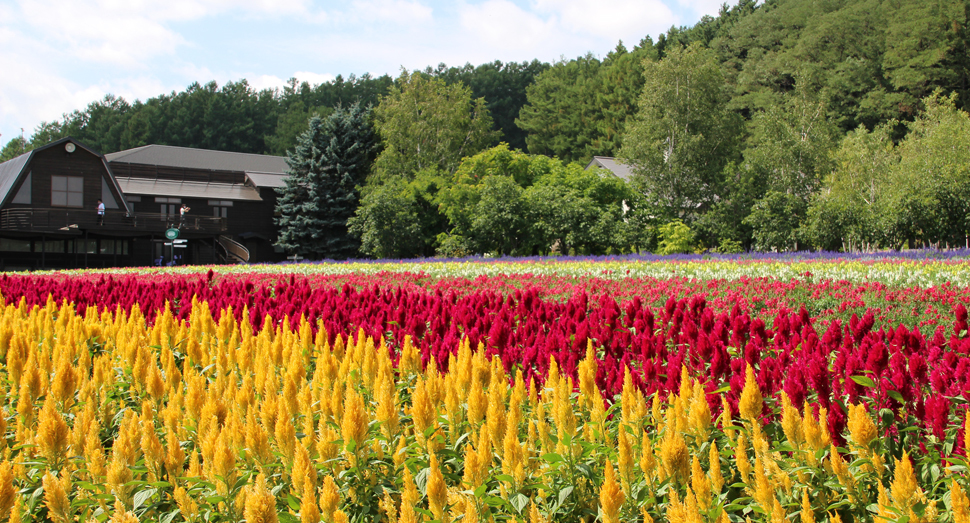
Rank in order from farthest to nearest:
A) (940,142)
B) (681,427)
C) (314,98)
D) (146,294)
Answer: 1. (314,98)
2. (940,142)
3. (146,294)
4. (681,427)

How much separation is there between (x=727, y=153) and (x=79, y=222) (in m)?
36.5

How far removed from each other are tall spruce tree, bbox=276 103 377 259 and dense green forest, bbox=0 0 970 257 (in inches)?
44.5

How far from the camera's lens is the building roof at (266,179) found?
47.0 m

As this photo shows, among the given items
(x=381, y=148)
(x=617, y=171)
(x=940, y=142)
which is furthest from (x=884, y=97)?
(x=381, y=148)

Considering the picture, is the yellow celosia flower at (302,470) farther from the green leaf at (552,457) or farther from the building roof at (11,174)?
the building roof at (11,174)

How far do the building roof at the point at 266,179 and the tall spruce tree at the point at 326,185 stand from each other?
10.1 ft

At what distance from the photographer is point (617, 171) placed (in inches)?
2071

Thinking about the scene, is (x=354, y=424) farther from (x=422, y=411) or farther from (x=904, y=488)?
(x=904, y=488)

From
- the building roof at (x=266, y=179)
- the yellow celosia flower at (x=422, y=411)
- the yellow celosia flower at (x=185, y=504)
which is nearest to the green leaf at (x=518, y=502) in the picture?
the yellow celosia flower at (x=422, y=411)

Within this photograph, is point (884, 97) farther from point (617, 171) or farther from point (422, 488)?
point (422, 488)

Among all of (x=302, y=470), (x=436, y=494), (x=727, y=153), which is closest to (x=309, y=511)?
(x=302, y=470)

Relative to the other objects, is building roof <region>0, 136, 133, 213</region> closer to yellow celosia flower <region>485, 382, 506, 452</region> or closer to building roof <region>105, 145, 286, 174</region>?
building roof <region>105, 145, 286, 174</region>

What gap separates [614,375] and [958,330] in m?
2.90

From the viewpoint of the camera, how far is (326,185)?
42.6 meters
